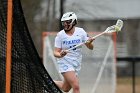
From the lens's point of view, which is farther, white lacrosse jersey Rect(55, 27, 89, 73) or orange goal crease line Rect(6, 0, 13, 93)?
white lacrosse jersey Rect(55, 27, 89, 73)

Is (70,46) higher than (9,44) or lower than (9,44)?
lower

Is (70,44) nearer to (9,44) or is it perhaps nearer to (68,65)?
(68,65)

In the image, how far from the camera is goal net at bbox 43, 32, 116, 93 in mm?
14164

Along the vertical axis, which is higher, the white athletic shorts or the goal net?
the white athletic shorts

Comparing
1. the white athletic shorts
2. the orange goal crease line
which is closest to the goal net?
the white athletic shorts

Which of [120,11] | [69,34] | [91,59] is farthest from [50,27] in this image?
[69,34]

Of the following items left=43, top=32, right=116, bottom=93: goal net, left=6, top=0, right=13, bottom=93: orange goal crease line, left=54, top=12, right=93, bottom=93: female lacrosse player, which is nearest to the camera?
left=6, top=0, right=13, bottom=93: orange goal crease line

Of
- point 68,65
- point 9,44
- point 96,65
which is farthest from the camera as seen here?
point 96,65

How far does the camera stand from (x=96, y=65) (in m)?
14.4

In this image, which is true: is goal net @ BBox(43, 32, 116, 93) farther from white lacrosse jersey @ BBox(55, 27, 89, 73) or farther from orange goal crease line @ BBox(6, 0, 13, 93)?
orange goal crease line @ BBox(6, 0, 13, 93)

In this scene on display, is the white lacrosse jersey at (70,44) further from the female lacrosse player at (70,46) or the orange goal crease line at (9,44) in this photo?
the orange goal crease line at (9,44)

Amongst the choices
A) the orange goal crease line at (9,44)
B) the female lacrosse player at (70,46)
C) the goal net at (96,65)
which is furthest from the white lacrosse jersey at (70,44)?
the goal net at (96,65)

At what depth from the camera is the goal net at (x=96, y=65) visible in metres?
14.2

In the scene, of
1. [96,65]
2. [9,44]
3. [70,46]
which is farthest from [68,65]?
[96,65]
